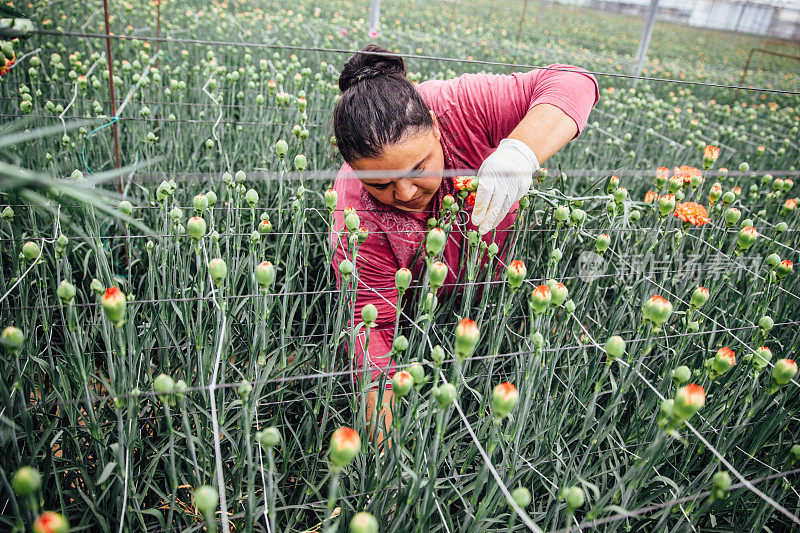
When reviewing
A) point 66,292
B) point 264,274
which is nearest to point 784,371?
point 264,274

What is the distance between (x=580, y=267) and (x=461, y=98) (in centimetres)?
61

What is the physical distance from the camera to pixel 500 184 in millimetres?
1025

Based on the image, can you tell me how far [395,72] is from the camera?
4.02ft

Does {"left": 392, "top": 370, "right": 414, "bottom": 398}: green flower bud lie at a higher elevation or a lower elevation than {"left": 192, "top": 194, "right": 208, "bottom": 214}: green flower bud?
lower

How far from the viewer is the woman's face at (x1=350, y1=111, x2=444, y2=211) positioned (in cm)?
101

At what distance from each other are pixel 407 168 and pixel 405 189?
48 mm

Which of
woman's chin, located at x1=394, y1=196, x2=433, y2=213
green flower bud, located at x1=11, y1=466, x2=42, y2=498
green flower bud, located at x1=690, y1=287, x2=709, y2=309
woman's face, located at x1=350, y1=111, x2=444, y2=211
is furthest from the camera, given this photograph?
woman's chin, located at x1=394, y1=196, x2=433, y2=213

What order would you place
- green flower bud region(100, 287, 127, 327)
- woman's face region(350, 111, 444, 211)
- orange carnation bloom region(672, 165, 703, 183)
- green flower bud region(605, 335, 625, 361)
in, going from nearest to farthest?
1. green flower bud region(100, 287, 127, 327)
2. green flower bud region(605, 335, 625, 361)
3. woman's face region(350, 111, 444, 211)
4. orange carnation bloom region(672, 165, 703, 183)

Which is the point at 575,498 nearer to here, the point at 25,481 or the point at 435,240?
the point at 435,240

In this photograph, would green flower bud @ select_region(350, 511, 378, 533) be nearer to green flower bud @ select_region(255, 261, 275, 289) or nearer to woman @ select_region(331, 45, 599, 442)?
green flower bud @ select_region(255, 261, 275, 289)

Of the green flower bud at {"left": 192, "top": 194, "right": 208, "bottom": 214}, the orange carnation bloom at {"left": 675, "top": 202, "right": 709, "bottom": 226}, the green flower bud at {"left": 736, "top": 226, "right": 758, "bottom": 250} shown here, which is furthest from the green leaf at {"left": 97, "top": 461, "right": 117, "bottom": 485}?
the orange carnation bloom at {"left": 675, "top": 202, "right": 709, "bottom": 226}

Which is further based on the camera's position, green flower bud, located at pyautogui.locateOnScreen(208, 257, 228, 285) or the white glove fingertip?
the white glove fingertip

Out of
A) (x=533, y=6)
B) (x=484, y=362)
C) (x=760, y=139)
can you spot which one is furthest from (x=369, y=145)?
(x=533, y=6)

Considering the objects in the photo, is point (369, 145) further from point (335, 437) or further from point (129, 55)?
point (129, 55)
